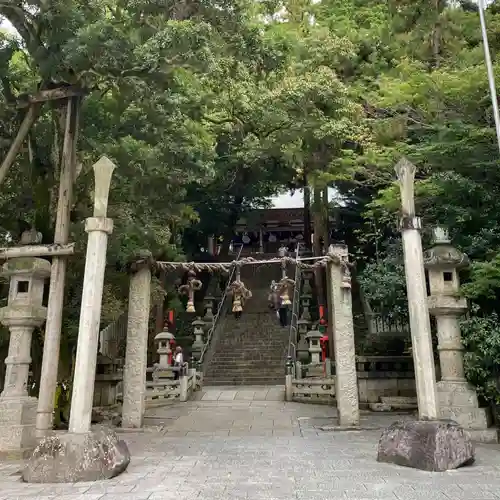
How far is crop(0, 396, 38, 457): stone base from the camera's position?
7.06 metres

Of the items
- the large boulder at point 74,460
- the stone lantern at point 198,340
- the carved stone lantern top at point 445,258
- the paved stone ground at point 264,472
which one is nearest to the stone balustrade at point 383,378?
the paved stone ground at point 264,472

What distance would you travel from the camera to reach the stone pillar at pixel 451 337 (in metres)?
7.79

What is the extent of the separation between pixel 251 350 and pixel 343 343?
398 inches

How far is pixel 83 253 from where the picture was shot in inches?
384

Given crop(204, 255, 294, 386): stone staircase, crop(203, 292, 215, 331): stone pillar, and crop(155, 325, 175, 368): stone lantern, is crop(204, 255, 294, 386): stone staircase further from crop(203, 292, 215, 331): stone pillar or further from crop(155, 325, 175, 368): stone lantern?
crop(155, 325, 175, 368): stone lantern

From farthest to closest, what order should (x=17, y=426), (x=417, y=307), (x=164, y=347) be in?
(x=164, y=347)
(x=17, y=426)
(x=417, y=307)

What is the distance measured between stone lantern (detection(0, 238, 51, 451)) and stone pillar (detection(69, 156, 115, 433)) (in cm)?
194

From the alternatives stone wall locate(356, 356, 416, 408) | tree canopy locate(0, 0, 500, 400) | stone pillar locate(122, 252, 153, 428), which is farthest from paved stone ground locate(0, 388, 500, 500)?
tree canopy locate(0, 0, 500, 400)

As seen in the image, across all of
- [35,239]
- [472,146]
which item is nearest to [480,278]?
[472,146]

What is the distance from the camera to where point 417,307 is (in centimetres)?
652

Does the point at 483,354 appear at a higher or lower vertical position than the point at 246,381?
higher

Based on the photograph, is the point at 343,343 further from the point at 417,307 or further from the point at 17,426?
the point at 17,426

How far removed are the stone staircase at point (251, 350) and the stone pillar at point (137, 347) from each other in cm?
764

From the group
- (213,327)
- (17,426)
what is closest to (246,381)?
(213,327)
